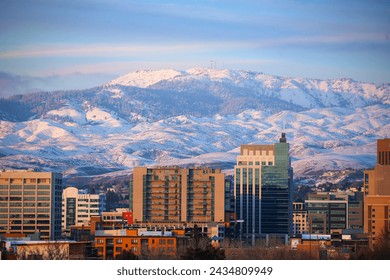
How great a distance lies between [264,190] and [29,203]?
15.3 m

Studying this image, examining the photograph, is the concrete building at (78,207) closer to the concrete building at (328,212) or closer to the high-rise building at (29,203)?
the high-rise building at (29,203)

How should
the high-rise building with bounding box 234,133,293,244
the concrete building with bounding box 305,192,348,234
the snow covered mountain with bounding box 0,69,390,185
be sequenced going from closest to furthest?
the concrete building with bounding box 305,192,348,234 → the high-rise building with bounding box 234,133,293,244 → the snow covered mountain with bounding box 0,69,390,185

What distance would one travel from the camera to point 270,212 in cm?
5784

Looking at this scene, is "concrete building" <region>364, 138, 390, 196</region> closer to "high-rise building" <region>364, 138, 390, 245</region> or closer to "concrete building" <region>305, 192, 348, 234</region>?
"high-rise building" <region>364, 138, 390, 245</region>

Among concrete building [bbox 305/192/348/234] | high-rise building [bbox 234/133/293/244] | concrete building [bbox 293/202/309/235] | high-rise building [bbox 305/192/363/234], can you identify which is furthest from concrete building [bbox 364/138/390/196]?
concrete building [bbox 293/202/309/235]

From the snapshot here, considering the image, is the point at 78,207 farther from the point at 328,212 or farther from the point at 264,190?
the point at 328,212

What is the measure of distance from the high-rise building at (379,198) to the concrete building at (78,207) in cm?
1196

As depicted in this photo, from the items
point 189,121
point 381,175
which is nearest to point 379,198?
point 381,175

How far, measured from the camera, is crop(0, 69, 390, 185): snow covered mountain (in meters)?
83.1

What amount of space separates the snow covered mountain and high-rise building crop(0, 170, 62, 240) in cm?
2496

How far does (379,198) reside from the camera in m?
39.4

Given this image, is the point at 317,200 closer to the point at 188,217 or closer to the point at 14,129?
the point at 188,217
